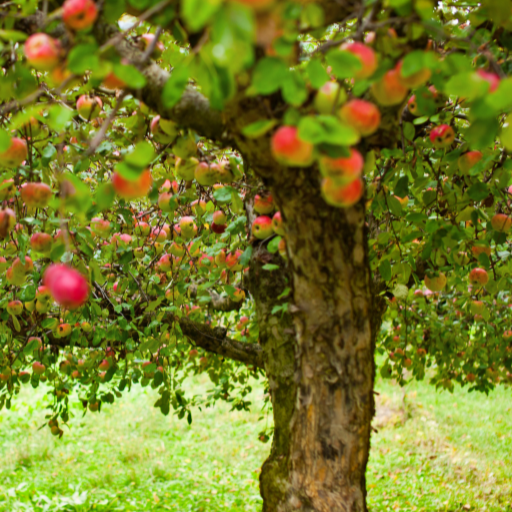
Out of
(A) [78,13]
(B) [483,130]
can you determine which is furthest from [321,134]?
(A) [78,13]

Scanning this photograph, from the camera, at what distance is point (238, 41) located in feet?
1.87

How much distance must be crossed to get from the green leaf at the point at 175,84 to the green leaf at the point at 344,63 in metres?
0.25

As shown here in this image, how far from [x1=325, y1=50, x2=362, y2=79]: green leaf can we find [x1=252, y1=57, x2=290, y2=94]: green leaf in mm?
113

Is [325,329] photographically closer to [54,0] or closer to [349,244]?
[349,244]

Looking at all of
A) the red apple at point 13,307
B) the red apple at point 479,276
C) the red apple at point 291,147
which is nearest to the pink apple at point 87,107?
the red apple at point 291,147

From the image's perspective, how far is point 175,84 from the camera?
80 centimetres

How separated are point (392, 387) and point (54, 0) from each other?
398 inches

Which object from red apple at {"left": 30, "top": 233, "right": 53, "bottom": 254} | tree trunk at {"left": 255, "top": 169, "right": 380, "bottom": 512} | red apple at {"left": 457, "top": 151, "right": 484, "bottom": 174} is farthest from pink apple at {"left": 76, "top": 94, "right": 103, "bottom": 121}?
red apple at {"left": 457, "top": 151, "right": 484, "bottom": 174}

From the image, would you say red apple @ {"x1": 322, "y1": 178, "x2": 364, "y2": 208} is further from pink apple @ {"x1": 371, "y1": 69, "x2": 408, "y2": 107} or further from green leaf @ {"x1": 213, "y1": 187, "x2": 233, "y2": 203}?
green leaf @ {"x1": 213, "y1": 187, "x2": 233, "y2": 203}

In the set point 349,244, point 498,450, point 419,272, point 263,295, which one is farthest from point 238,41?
point 498,450

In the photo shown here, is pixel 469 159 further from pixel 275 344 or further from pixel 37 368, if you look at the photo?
pixel 37 368

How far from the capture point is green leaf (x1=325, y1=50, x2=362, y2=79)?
0.77m

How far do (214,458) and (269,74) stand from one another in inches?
284

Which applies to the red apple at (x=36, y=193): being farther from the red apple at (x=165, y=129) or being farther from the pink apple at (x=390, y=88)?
the pink apple at (x=390, y=88)
